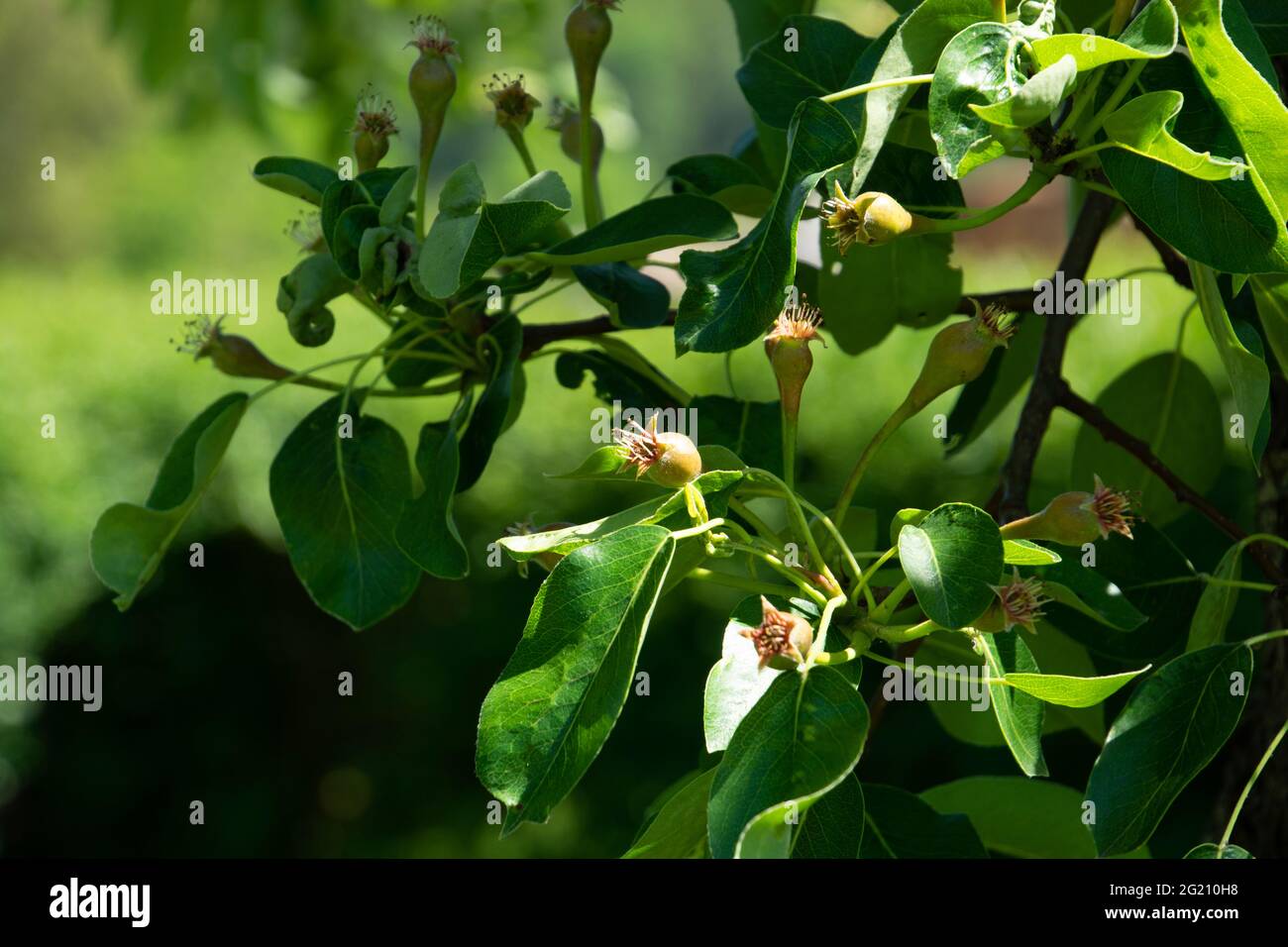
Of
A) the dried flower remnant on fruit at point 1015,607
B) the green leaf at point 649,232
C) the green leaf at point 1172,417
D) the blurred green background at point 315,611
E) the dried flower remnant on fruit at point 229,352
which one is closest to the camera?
the dried flower remnant on fruit at point 1015,607

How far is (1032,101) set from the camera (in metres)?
0.64

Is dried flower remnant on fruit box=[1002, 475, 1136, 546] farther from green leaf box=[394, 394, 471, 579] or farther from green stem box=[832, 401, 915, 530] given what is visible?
green leaf box=[394, 394, 471, 579]

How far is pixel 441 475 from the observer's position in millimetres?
918

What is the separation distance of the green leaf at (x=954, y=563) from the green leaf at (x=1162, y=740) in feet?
0.59

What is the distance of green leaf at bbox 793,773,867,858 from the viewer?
2.50 ft

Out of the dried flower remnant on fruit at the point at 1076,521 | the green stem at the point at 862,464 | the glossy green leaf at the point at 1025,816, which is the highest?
the green stem at the point at 862,464

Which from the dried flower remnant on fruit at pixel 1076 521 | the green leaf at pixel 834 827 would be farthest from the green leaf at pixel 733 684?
the dried flower remnant on fruit at pixel 1076 521

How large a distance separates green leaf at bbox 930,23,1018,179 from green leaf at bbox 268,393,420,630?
1.63ft

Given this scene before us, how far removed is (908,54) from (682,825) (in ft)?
1.54

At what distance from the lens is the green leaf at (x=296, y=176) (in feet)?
3.22

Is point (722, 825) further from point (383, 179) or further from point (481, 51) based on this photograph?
point (481, 51)

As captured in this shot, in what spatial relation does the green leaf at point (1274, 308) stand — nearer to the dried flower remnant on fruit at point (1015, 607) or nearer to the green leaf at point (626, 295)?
the dried flower remnant on fruit at point (1015, 607)

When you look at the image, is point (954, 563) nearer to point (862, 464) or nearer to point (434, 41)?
point (862, 464)
